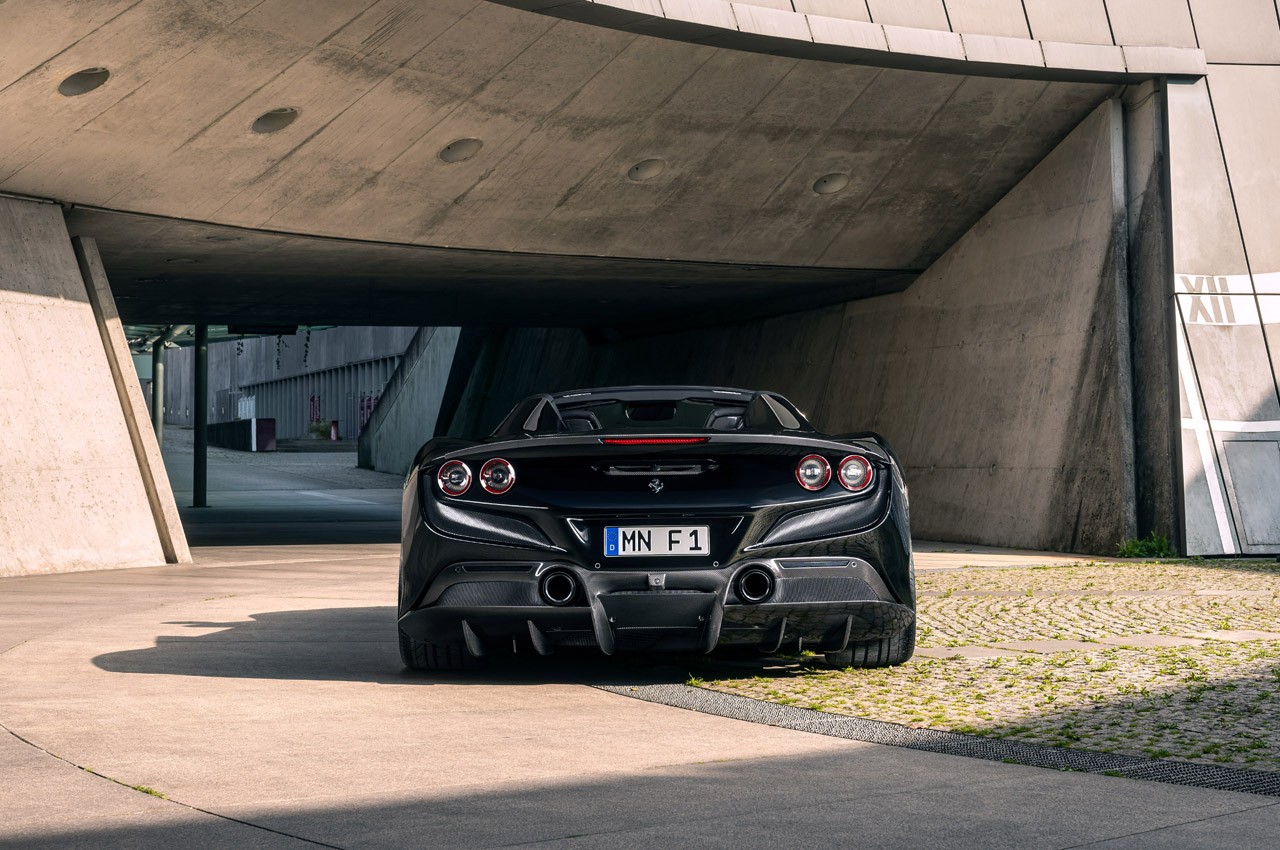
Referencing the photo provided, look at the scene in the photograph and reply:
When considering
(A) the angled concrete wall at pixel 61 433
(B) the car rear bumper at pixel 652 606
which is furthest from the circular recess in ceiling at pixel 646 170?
(B) the car rear bumper at pixel 652 606

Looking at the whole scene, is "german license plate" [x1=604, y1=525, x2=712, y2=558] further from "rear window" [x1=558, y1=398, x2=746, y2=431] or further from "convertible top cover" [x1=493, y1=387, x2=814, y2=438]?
"rear window" [x1=558, y1=398, x2=746, y2=431]

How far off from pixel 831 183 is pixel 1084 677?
11316 mm

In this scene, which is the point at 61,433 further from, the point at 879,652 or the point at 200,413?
the point at 200,413

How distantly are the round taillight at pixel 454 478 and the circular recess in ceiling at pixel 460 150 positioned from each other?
8.97m

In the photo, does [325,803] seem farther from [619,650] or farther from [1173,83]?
[1173,83]

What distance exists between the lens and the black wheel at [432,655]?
6168 mm

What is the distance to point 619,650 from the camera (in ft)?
18.3

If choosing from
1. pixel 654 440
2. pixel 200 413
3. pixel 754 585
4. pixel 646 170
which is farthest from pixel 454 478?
pixel 200 413

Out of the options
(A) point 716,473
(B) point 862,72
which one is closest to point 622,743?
(A) point 716,473

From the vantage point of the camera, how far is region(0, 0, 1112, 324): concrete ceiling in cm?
1165

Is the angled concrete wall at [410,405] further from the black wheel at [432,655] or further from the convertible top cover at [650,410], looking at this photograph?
the black wheel at [432,655]

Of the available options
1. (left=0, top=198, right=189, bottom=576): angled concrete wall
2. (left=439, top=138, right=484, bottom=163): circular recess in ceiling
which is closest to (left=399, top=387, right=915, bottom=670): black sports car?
(left=0, top=198, right=189, bottom=576): angled concrete wall

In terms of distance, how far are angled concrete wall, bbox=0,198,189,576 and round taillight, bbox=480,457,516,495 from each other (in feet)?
25.5

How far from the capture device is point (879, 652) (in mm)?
6305
